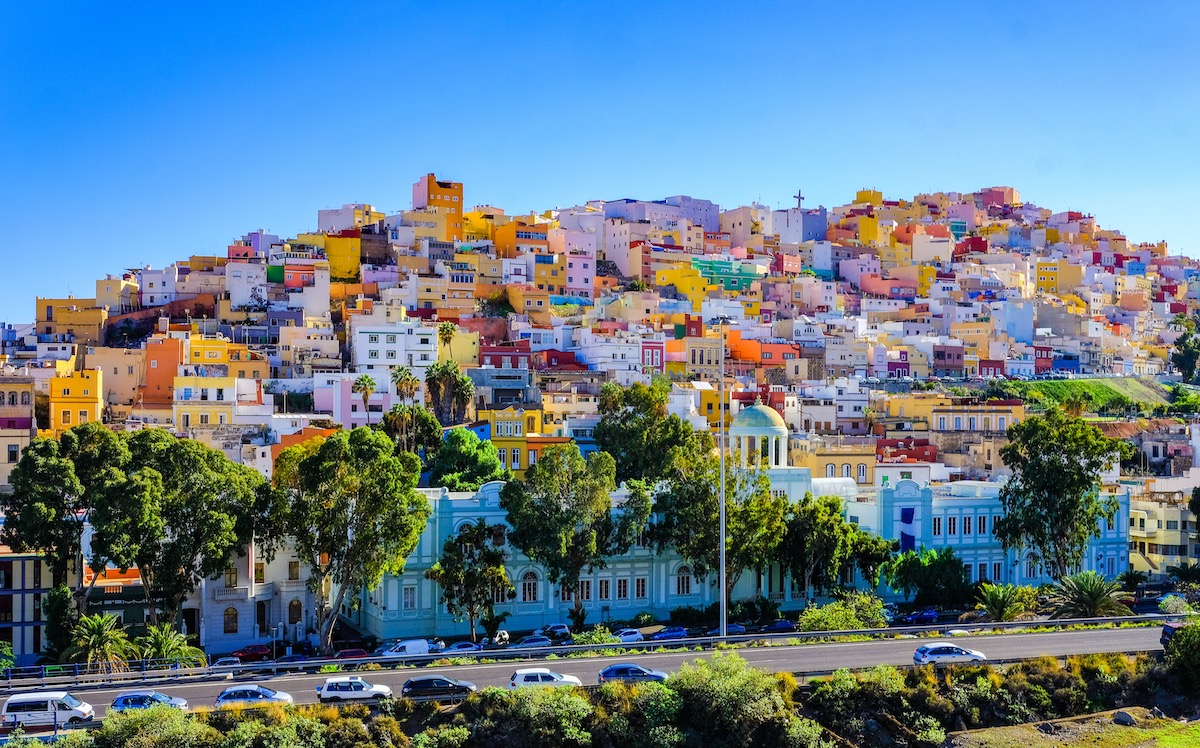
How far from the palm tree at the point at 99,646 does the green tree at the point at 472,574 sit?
10.2 m

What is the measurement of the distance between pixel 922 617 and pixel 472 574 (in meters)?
14.5

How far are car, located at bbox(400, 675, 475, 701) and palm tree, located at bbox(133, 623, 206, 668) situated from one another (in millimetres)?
7826

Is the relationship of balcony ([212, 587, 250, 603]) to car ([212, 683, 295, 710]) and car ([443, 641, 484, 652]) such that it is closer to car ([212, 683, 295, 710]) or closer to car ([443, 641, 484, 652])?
car ([443, 641, 484, 652])

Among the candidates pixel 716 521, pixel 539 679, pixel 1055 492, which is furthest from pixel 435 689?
pixel 1055 492

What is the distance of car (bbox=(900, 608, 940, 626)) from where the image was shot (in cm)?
4531

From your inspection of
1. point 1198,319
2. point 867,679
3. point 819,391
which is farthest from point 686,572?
point 1198,319

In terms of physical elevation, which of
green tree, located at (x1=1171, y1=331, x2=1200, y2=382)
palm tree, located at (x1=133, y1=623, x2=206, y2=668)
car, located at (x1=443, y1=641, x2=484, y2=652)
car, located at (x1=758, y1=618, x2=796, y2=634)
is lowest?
car, located at (x1=758, y1=618, x2=796, y2=634)

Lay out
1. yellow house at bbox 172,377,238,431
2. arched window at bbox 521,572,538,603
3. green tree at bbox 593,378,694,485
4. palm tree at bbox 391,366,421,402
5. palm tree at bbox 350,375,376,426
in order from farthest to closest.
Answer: palm tree at bbox 391,366,421,402
palm tree at bbox 350,375,376,426
yellow house at bbox 172,377,238,431
green tree at bbox 593,378,694,485
arched window at bbox 521,572,538,603

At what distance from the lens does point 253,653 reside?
136 feet

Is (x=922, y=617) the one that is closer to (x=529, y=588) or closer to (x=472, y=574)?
(x=529, y=588)

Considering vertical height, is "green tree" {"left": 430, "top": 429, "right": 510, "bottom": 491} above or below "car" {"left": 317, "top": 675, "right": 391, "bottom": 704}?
above

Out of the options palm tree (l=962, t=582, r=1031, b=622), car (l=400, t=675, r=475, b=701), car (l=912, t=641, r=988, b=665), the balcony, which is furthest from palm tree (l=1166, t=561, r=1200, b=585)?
the balcony

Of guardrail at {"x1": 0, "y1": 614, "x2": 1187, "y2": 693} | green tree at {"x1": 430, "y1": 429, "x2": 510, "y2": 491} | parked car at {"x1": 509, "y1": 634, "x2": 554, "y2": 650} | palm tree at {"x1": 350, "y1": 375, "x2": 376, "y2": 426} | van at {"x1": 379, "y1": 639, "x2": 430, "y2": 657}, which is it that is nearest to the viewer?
guardrail at {"x1": 0, "y1": 614, "x2": 1187, "y2": 693}

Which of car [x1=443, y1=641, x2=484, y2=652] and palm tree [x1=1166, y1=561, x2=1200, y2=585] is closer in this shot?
car [x1=443, y1=641, x2=484, y2=652]
